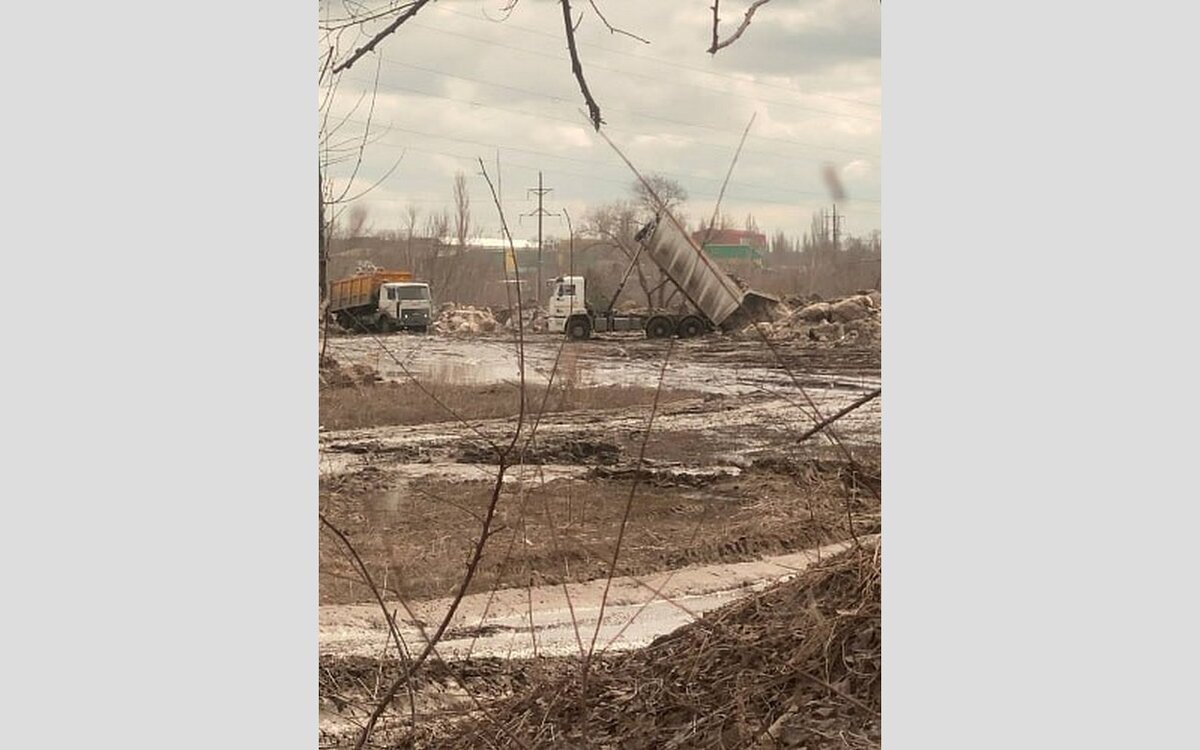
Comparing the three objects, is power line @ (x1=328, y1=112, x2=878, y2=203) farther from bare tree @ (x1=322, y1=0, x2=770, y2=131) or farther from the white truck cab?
the white truck cab

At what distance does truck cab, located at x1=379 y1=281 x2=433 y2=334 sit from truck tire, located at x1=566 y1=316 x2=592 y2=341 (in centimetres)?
49

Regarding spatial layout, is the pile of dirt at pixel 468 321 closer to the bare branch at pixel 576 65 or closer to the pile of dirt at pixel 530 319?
the pile of dirt at pixel 530 319

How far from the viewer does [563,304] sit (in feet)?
17.2

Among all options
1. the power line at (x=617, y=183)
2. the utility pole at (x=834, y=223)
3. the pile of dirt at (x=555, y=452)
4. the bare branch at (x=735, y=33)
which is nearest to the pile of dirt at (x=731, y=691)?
the pile of dirt at (x=555, y=452)

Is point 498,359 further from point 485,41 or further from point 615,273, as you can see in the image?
point 485,41

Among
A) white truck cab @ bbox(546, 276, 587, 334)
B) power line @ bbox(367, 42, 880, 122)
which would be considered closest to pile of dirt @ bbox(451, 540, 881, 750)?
white truck cab @ bbox(546, 276, 587, 334)

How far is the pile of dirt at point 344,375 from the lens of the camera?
5.22 metres

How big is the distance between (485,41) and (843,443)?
6.15 ft

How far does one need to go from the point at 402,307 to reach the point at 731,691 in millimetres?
1730

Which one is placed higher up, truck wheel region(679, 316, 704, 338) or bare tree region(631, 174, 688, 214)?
bare tree region(631, 174, 688, 214)

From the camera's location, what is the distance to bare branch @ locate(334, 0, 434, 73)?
5215 mm

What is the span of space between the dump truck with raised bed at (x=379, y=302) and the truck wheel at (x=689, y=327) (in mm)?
879

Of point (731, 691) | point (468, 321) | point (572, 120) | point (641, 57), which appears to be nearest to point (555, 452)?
point (468, 321)

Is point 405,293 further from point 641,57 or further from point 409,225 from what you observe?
point 641,57
